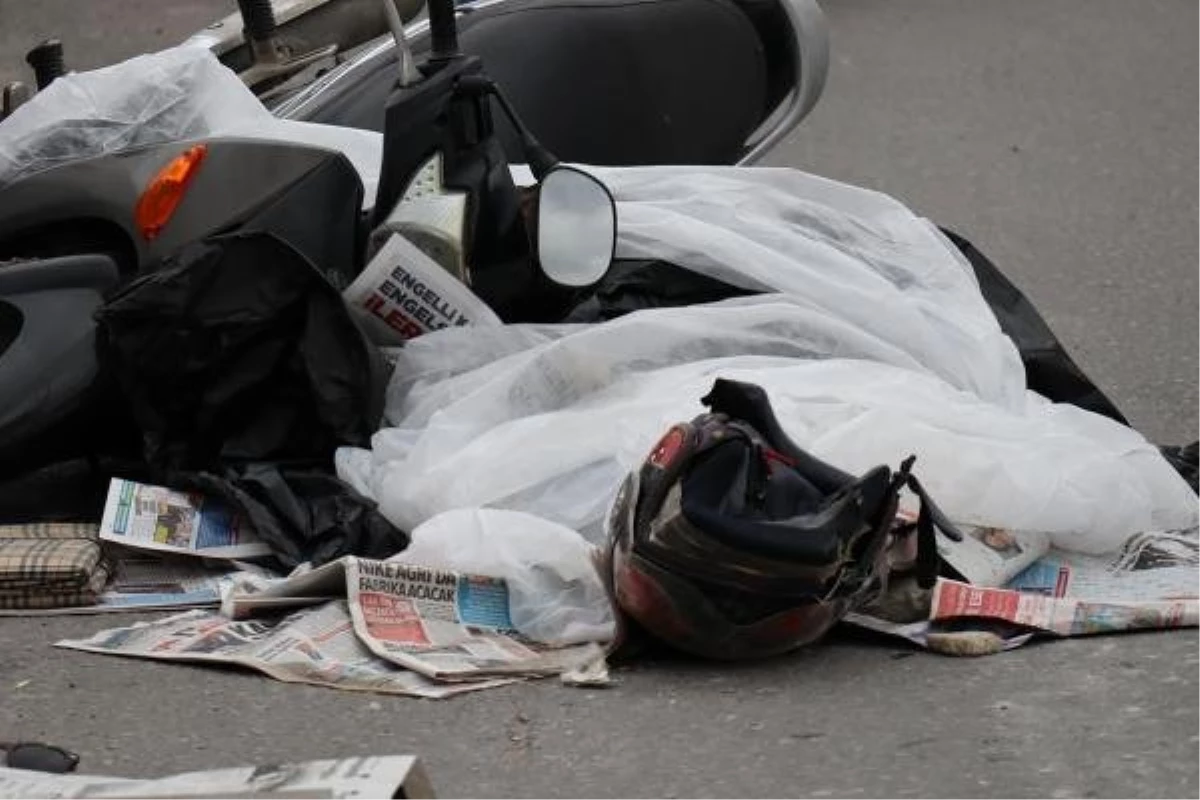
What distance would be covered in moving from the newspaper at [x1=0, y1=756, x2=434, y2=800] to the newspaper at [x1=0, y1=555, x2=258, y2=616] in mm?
876

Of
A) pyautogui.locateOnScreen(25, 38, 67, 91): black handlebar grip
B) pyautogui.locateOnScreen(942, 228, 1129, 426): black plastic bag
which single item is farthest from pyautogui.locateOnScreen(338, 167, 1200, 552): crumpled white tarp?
pyautogui.locateOnScreen(25, 38, 67, 91): black handlebar grip

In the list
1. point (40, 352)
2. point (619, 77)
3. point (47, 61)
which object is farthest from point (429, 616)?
point (47, 61)

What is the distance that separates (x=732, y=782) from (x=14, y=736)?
859 mm

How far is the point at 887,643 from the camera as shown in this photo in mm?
3061

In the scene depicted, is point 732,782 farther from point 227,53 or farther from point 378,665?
point 227,53

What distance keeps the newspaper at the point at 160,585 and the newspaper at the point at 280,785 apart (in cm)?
88

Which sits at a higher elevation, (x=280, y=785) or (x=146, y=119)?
(x=146, y=119)

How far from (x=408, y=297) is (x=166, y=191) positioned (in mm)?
423

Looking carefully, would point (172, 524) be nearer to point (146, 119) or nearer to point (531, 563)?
point (531, 563)

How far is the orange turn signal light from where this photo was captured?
3.63m

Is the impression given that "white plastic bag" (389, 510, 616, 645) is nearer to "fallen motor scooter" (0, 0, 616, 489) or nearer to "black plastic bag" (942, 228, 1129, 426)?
"fallen motor scooter" (0, 0, 616, 489)

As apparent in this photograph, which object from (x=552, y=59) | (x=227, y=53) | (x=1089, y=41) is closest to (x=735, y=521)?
(x=552, y=59)

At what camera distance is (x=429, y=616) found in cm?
303

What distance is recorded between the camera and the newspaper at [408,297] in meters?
3.56
